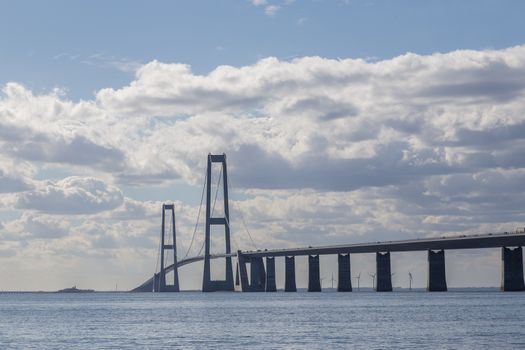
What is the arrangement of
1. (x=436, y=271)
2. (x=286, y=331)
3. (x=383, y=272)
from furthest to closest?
(x=383, y=272) → (x=436, y=271) → (x=286, y=331)

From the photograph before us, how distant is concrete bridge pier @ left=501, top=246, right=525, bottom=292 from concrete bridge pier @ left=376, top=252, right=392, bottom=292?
84.4ft

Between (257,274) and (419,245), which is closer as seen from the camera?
(419,245)

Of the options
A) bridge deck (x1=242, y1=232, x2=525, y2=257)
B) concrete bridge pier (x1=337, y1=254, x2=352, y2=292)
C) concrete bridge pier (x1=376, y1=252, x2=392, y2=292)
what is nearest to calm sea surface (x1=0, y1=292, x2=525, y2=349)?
bridge deck (x1=242, y1=232, x2=525, y2=257)

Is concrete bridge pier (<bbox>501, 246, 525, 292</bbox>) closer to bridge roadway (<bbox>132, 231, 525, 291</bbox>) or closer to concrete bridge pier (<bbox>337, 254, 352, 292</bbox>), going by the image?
bridge roadway (<bbox>132, 231, 525, 291</bbox>)

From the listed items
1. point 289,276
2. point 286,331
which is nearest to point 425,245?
point 289,276

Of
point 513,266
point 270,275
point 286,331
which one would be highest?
point 270,275

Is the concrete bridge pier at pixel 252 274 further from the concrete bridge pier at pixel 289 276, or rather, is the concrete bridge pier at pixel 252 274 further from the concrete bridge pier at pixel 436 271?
the concrete bridge pier at pixel 436 271

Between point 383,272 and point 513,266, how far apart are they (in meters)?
31.6

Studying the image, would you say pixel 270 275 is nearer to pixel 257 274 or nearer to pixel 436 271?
pixel 257 274

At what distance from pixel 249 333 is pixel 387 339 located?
397 inches

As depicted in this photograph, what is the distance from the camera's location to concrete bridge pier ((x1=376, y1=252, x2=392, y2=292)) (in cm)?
15900

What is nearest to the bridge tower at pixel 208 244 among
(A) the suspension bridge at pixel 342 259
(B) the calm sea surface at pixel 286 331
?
(A) the suspension bridge at pixel 342 259

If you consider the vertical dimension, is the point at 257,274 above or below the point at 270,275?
above

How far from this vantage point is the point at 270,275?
18975 centimetres
